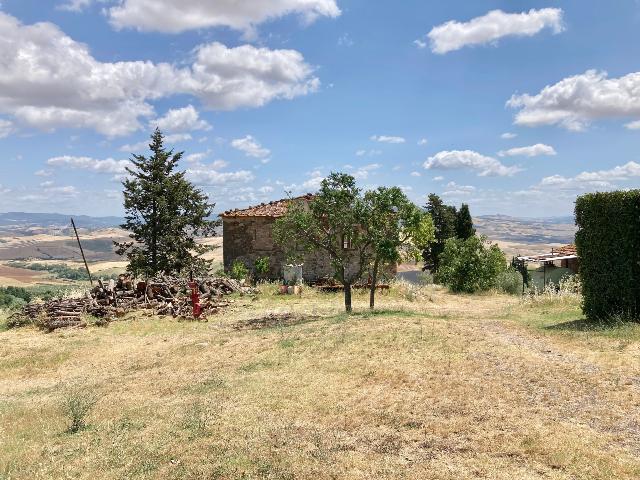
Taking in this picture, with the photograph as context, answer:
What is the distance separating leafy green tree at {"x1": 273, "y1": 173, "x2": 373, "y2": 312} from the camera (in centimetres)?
1762

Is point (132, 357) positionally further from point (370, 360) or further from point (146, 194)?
point (146, 194)

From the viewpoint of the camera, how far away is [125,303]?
834 inches

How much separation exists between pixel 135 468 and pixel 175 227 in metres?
26.0

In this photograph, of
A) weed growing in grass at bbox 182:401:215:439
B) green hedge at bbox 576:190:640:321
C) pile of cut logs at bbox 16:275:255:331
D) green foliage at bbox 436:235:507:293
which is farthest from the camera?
green foliage at bbox 436:235:507:293

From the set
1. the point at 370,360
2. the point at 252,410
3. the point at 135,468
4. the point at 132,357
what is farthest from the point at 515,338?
the point at 132,357

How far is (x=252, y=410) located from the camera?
8508 millimetres

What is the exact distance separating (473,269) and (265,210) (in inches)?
546

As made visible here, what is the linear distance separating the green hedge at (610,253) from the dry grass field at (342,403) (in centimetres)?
115

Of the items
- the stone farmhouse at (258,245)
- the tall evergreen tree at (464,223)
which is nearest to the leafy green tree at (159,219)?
the stone farmhouse at (258,245)

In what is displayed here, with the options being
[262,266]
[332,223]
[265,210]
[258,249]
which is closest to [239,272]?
[262,266]

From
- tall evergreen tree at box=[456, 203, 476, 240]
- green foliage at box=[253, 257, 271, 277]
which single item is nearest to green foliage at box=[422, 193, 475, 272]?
tall evergreen tree at box=[456, 203, 476, 240]

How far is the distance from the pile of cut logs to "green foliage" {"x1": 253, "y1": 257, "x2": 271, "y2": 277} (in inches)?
217

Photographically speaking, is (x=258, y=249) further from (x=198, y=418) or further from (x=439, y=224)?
(x=198, y=418)

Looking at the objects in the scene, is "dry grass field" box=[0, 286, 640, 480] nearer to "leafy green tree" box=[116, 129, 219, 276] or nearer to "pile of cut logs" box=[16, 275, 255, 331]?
"pile of cut logs" box=[16, 275, 255, 331]
